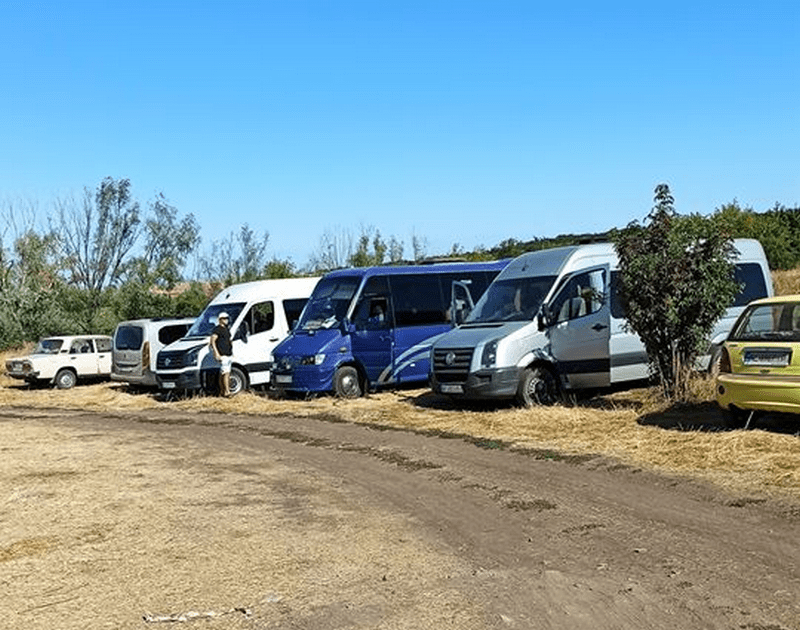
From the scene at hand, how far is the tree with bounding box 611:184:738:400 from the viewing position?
46.0ft

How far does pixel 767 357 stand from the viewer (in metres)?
10.7

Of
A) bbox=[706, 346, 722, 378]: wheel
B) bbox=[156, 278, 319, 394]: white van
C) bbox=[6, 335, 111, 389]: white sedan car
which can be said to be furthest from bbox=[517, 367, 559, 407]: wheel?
bbox=[6, 335, 111, 389]: white sedan car

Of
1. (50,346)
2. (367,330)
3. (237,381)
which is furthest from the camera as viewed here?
(50,346)

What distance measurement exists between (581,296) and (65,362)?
702 inches

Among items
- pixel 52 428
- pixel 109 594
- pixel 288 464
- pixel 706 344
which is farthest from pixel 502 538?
pixel 52 428

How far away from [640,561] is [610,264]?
1010 centimetres

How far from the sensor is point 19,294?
128 ft

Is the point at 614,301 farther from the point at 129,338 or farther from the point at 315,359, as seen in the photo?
the point at 129,338

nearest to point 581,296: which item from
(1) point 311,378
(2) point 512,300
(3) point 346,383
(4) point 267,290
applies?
(2) point 512,300

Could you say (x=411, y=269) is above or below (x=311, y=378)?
above

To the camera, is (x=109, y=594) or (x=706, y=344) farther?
(x=706, y=344)

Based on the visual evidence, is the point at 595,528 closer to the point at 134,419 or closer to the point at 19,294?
the point at 134,419

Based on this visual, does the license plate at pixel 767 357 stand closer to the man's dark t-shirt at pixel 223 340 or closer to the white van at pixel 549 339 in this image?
the white van at pixel 549 339

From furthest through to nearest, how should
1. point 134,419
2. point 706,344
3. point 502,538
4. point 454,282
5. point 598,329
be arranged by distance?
point 454,282 → point 134,419 → point 598,329 → point 706,344 → point 502,538
